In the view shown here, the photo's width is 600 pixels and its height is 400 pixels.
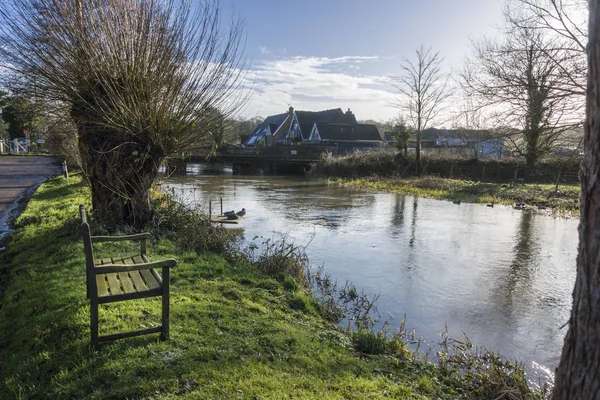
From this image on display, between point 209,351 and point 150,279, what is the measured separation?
1.00 metres

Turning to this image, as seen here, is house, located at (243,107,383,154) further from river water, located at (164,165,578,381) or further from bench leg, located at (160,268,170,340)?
bench leg, located at (160,268,170,340)

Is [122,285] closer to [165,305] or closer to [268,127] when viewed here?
[165,305]

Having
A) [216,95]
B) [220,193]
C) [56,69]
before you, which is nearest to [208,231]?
[216,95]

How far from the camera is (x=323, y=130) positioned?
53531mm

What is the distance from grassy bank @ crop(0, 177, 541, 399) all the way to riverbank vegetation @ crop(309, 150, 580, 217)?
1508 cm

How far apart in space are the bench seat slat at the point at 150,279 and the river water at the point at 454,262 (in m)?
3.61

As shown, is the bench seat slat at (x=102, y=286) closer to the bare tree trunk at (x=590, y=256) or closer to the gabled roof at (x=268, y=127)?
the bare tree trunk at (x=590, y=256)

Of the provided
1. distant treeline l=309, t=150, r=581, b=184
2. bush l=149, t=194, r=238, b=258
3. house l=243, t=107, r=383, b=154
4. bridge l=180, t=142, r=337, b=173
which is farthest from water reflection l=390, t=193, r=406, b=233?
house l=243, t=107, r=383, b=154

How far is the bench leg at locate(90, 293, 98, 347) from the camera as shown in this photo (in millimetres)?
3461

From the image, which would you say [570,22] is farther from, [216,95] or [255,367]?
[255,367]

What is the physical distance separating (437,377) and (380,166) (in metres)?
28.7

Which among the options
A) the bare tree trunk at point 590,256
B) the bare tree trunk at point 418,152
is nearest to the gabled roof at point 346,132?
the bare tree trunk at point 418,152

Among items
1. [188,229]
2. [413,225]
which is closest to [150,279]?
[188,229]

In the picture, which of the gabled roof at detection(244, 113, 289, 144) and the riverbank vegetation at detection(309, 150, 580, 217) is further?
the gabled roof at detection(244, 113, 289, 144)
